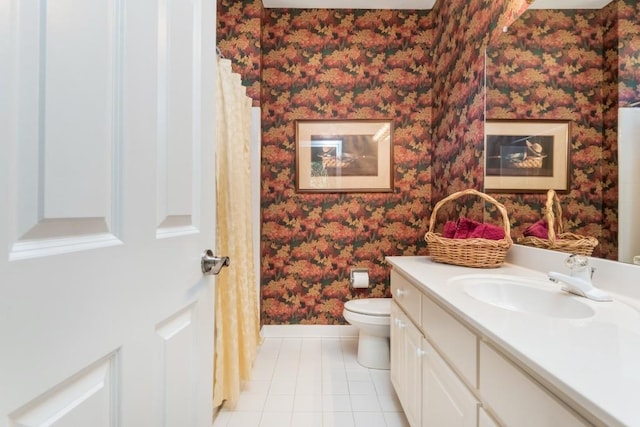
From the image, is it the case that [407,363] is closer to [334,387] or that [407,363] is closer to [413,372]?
[413,372]

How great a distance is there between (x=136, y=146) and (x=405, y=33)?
2.64 metres

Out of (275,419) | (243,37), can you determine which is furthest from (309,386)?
(243,37)

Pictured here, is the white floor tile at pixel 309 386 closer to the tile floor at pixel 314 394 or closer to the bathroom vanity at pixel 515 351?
the tile floor at pixel 314 394

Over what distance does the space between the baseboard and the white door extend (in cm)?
180

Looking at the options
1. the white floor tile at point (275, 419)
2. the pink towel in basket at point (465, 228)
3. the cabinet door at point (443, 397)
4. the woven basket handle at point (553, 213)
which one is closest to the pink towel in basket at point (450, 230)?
the pink towel in basket at point (465, 228)

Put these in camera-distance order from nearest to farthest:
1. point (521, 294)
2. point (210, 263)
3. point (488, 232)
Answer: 1. point (210, 263)
2. point (521, 294)
3. point (488, 232)

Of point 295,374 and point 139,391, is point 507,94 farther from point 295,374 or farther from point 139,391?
point 295,374

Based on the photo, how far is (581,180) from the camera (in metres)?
1.15

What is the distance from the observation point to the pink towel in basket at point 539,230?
4.36 feet

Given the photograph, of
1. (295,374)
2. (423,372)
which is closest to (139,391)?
(423,372)

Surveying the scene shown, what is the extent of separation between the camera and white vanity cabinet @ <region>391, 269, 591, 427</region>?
23.0 inches

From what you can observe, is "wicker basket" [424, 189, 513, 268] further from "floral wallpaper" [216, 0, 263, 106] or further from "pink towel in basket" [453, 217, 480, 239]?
"floral wallpaper" [216, 0, 263, 106]

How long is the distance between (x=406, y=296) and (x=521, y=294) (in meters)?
0.47

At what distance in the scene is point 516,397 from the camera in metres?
0.62
